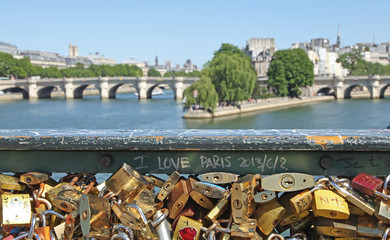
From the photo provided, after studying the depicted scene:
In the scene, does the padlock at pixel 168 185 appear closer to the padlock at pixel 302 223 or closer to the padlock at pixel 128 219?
the padlock at pixel 128 219

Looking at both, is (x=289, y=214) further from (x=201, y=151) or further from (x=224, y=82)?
(x=224, y=82)

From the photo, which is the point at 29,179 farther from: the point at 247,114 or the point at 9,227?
the point at 247,114

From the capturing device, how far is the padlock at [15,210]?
172cm

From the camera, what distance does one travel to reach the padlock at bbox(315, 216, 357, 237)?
163 centimetres

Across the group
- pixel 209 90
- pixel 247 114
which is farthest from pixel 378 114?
pixel 209 90

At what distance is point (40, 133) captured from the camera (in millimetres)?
1855

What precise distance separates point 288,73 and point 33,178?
45.4 m

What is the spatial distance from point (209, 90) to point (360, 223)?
27178 millimetres

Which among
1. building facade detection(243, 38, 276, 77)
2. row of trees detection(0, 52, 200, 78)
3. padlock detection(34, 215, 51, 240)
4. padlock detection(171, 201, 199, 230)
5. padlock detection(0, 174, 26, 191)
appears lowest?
padlock detection(34, 215, 51, 240)

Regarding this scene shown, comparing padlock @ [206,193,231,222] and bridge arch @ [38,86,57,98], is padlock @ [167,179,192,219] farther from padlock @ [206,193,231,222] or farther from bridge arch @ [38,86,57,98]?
bridge arch @ [38,86,57,98]

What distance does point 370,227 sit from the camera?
162cm

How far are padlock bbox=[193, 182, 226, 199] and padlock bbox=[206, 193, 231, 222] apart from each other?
2cm

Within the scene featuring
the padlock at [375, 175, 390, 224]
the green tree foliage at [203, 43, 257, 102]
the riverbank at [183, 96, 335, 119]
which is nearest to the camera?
the padlock at [375, 175, 390, 224]

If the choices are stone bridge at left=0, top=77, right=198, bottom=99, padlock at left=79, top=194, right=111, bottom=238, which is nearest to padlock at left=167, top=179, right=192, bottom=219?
padlock at left=79, top=194, right=111, bottom=238
